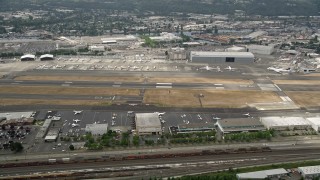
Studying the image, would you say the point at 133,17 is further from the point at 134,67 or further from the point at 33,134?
the point at 33,134

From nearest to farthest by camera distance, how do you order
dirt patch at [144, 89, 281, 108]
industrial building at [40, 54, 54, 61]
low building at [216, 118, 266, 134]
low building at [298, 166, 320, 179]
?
low building at [298, 166, 320, 179], low building at [216, 118, 266, 134], dirt patch at [144, 89, 281, 108], industrial building at [40, 54, 54, 61]

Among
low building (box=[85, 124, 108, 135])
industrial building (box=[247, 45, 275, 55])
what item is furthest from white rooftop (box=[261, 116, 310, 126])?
industrial building (box=[247, 45, 275, 55])

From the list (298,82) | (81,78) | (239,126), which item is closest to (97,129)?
(239,126)

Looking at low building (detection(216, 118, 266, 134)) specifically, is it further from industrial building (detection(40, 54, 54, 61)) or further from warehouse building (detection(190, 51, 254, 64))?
industrial building (detection(40, 54, 54, 61))

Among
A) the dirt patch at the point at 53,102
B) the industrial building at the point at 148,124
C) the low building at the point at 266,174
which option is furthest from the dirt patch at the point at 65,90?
the low building at the point at 266,174

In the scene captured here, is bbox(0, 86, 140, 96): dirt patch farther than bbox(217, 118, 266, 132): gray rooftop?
Yes

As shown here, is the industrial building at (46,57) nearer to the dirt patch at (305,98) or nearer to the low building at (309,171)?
the dirt patch at (305,98)

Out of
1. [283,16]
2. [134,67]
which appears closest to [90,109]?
[134,67]
